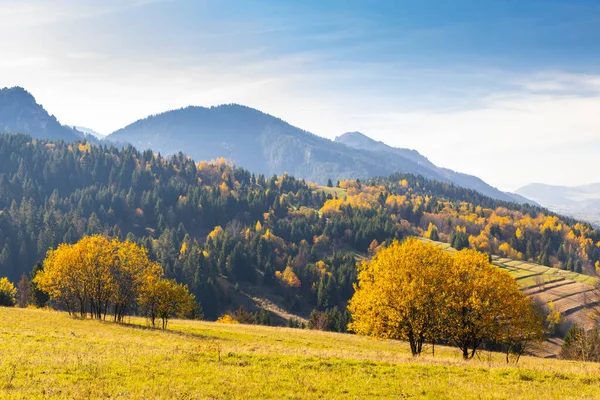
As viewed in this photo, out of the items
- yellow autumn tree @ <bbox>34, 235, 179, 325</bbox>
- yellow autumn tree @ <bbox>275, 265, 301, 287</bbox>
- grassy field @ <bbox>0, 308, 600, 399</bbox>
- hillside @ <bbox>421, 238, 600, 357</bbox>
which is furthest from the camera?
yellow autumn tree @ <bbox>275, 265, 301, 287</bbox>

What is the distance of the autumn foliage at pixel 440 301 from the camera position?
39719 mm

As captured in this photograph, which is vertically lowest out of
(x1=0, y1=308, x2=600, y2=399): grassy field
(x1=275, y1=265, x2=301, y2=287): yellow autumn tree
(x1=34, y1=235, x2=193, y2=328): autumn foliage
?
(x1=275, y1=265, x2=301, y2=287): yellow autumn tree

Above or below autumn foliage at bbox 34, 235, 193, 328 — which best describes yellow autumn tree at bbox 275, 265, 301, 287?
below

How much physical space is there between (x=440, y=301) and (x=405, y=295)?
4.11 meters

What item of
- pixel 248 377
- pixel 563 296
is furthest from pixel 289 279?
pixel 248 377

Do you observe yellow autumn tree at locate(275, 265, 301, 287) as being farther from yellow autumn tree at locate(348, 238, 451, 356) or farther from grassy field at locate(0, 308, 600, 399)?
grassy field at locate(0, 308, 600, 399)

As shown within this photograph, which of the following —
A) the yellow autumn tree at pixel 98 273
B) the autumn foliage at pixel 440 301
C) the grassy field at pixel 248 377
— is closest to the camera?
the grassy field at pixel 248 377

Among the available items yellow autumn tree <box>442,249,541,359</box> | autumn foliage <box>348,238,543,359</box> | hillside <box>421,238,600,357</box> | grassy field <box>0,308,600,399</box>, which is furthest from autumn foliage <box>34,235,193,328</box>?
hillside <box>421,238,600,357</box>

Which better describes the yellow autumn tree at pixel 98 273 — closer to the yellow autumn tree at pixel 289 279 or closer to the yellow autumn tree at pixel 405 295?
the yellow autumn tree at pixel 405 295

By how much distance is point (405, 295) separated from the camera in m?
39.4

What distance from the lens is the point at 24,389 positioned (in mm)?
17422

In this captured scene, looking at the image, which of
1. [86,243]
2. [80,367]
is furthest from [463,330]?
[86,243]

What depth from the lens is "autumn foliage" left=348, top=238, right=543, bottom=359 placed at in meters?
39.7

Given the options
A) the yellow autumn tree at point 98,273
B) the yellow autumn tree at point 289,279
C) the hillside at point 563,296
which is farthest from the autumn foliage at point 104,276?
the yellow autumn tree at point 289,279
